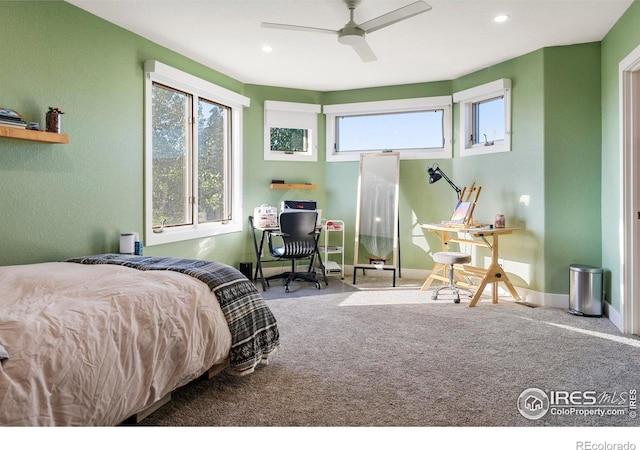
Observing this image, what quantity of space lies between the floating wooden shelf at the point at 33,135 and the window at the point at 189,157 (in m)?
0.99

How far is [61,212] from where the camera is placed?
10.5 ft

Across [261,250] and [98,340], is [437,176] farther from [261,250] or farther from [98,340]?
[98,340]

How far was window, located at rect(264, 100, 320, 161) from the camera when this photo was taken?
18.4ft

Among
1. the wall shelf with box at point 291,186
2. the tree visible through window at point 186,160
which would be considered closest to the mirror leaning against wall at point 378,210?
the wall shelf with box at point 291,186

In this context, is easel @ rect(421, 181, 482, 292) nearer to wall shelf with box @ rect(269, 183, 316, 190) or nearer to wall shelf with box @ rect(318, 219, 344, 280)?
wall shelf with box @ rect(318, 219, 344, 280)

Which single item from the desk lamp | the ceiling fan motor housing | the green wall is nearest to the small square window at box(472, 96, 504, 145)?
the green wall

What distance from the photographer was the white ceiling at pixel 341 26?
10.7ft

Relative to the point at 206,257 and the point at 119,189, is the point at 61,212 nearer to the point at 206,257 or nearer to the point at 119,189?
the point at 119,189

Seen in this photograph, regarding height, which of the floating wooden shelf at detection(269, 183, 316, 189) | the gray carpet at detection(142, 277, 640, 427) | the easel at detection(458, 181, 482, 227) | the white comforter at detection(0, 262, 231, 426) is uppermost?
the floating wooden shelf at detection(269, 183, 316, 189)

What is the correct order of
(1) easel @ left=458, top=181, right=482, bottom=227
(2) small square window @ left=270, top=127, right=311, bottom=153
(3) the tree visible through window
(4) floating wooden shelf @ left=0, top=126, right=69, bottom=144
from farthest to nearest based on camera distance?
(2) small square window @ left=270, top=127, right=311, bottom=153
(1) easel @ left=458, top=181, right=482, bottom=227
(3) the tree visible through window
(4) floating wooden shelf @ left=0, top=126, right=69, bottom=144

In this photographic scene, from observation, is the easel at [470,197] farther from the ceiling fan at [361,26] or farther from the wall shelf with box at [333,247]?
the ceiling fan at [361,26]

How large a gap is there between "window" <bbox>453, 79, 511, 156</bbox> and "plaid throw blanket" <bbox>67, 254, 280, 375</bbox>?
339cm

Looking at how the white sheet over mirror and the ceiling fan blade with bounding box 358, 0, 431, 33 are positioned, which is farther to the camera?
the white sheet over mirror
